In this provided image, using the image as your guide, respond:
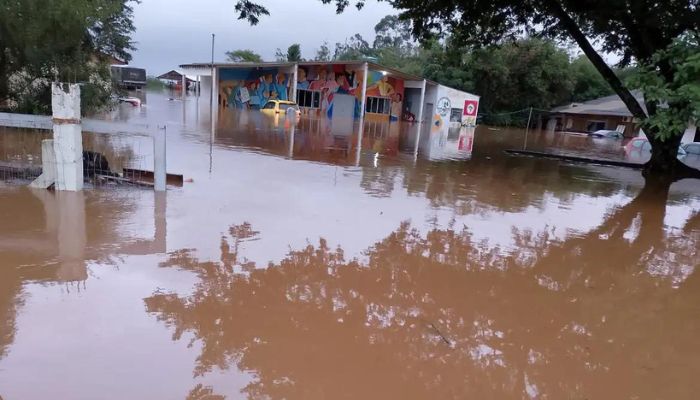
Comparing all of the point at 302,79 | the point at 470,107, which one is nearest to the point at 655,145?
the point at 470,107

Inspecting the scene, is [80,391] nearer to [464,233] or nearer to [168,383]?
[168,383]

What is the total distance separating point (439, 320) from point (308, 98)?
124 ft

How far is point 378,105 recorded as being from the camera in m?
41.5

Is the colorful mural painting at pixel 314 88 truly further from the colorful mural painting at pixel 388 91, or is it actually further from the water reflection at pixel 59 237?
the water reflection at pixel 59 237

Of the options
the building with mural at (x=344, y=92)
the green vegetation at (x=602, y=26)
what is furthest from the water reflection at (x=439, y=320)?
the building with mural at (x=344, y=92)

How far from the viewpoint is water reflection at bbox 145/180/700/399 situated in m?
3.42

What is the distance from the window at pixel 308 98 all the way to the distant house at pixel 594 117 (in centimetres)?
2315

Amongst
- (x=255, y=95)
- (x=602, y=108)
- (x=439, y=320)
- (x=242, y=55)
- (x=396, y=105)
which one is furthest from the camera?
(x=242, y=55)

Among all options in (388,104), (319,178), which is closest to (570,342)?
(319,178)

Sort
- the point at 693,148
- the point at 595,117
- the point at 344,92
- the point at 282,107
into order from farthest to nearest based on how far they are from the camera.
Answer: the point at 595,117 < the point at 344,92 < the point at 282,107 < the point at 693,148

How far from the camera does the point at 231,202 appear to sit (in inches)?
301

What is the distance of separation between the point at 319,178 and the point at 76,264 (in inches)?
233

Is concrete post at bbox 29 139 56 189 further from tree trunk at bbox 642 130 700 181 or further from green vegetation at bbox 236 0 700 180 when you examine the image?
tree trunk at bbox 642 130 700 181

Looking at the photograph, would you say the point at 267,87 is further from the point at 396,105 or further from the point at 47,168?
the point at 47,168
